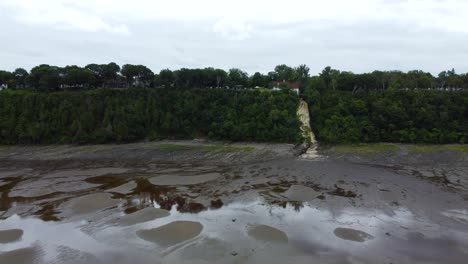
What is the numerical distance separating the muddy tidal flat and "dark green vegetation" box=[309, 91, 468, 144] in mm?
3625

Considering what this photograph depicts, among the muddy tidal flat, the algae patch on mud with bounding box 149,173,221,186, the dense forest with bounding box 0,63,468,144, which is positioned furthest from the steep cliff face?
the algae patch on mud with bounding box 149,173,221,186

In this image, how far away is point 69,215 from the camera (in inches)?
845

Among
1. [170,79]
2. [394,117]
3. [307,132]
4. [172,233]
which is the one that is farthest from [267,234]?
[170,79]

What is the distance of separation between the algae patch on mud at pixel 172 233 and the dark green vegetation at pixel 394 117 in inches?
1181

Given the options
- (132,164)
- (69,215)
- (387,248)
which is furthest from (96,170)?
(387,248)

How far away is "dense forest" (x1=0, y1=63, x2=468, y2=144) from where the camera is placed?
44.3m

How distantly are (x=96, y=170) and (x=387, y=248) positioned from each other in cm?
3019

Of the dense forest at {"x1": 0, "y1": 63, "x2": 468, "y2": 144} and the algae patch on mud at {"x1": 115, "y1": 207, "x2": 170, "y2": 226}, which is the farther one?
the dense forest at {"x1": 0, "y1": 63, "x2": 468, "y2": 144}

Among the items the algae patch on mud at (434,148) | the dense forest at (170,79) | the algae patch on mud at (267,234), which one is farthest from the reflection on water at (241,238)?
the dense forest at (170,79)

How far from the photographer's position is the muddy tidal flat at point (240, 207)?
53.1 ft

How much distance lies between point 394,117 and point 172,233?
3892 centimetres

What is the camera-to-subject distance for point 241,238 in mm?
17656

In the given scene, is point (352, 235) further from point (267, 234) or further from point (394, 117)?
point (394, 117)

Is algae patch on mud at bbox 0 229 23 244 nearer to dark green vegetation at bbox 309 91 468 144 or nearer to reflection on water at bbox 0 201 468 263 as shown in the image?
reflection on water at bbox 0 201 468 263
